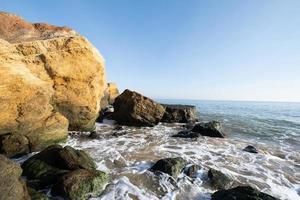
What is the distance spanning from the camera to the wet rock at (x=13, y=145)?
7918mm

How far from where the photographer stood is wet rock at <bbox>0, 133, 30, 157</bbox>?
26.0ft

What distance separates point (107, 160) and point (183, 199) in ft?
11.7

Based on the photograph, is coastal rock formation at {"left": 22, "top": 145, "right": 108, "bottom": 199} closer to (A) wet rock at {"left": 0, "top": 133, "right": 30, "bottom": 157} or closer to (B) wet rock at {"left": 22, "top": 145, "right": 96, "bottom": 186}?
(B) wet rock at {"left": 22, "top": 145, "right": 96, "bottom": 186}

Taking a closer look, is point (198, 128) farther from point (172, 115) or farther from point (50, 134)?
point (50, 134)

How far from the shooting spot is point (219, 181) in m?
6.58

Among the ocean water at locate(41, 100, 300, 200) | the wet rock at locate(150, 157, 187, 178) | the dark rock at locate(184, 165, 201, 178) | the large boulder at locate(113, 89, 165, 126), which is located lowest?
the ocean water at locate(41, 100, 300, 200)

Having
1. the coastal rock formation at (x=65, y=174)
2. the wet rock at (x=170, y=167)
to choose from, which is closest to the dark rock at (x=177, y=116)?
the wet rock at (x=170, y=167)

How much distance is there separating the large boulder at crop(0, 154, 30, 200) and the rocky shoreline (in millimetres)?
17

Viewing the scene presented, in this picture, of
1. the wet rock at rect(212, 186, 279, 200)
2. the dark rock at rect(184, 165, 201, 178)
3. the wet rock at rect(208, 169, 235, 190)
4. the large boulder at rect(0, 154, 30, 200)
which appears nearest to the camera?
the large boulder at rect(0, 154, 30, 200)

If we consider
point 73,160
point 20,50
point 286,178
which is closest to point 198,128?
point 286,178

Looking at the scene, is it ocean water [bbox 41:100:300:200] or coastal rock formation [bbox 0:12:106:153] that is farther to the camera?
coastal rock formation [bbox 0:12:106:153]

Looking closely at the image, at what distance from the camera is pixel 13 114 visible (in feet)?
28.9

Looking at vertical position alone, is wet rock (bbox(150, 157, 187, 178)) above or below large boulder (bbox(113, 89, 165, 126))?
below

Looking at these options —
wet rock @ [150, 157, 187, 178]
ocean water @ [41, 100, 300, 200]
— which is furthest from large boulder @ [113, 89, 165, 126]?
wet rock @ [150, 157, 187, 178]
